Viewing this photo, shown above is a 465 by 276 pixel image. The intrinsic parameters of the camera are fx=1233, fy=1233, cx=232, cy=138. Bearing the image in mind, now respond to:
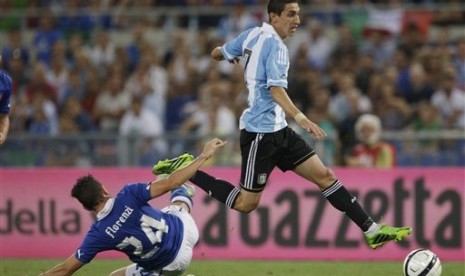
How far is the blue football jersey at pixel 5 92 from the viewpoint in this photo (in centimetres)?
1188

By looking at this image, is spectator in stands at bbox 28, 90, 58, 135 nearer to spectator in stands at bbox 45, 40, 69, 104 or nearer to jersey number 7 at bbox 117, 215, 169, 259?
spectator in stands at bbox 45, 40, 69, 104

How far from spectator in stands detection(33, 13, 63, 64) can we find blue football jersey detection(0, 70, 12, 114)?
8.74m

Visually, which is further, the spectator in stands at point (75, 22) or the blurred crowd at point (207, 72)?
the spectator in stands at point (75, 22)

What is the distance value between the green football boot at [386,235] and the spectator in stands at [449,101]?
6.44m

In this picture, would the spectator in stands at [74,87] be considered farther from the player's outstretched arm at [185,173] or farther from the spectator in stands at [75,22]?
the player's outstretched arm at [185,173]

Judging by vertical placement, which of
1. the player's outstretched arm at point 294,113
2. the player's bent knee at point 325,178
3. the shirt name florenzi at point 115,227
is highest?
the player's outstretched arm at point 294,113

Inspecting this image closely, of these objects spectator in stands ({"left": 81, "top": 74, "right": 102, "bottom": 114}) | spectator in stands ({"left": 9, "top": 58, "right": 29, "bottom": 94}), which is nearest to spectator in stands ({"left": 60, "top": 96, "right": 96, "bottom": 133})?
spectator in stands ({"left": 81, "top": 74, "right": 102, "bottom": 114})

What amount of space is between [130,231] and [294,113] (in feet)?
5.66

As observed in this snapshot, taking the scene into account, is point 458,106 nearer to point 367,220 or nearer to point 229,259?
point 229,259

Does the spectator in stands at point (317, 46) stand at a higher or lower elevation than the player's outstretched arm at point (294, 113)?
higher

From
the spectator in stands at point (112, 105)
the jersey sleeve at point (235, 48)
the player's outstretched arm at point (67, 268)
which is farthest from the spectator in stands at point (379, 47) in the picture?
the player's outstretched arm at point (67, 268)

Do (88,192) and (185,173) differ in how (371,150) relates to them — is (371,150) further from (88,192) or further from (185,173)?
(88,192)

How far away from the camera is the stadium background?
1488 centimetres

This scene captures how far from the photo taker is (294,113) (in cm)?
1058
